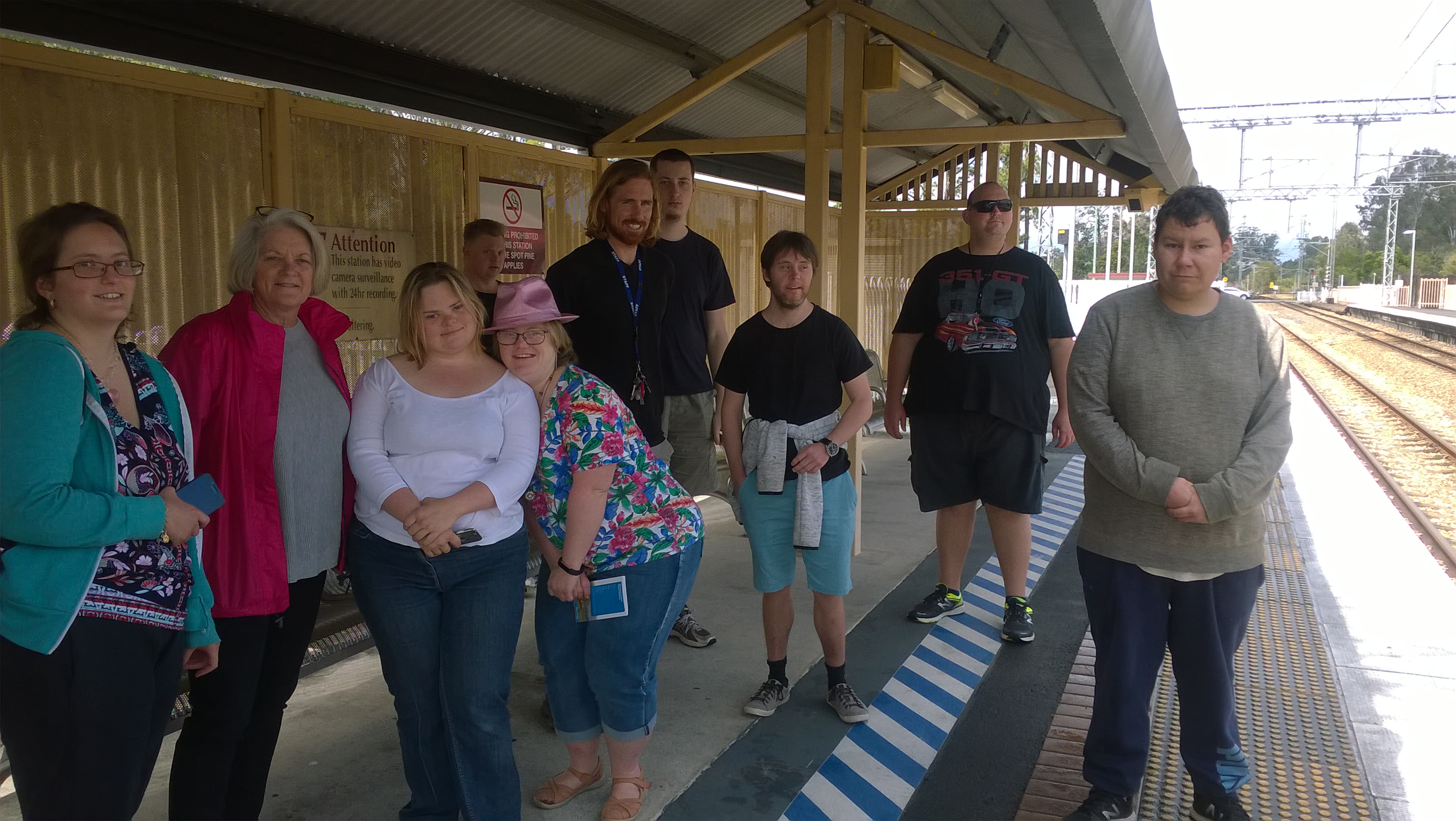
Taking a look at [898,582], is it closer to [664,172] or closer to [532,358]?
[664,172]

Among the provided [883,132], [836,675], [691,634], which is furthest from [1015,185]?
[836,675]

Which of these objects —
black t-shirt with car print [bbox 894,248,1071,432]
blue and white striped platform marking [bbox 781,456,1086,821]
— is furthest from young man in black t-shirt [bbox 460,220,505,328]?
blue and white striped platform marking [bbox 781,456,1086,821]

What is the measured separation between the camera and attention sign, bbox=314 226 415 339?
174 inches

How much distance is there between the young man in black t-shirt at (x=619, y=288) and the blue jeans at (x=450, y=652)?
1.03 meters

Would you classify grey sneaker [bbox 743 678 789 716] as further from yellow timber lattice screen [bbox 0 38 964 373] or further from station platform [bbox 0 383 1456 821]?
yellow timber lattice screen [bbox 0 38 964 373]

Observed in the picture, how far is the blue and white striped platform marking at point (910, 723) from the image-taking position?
300 centimetres

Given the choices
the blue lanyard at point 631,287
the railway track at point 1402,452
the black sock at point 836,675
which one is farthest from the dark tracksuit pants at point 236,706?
the railway track at point 1402,452

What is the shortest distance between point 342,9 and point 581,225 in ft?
6.85

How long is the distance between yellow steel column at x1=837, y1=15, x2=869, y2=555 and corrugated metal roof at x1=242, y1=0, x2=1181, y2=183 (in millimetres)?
621

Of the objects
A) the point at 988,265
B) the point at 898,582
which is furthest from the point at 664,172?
the point at 898,582

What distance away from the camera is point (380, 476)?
239 cm

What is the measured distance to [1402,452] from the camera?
419 inches

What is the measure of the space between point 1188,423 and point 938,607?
2147mm

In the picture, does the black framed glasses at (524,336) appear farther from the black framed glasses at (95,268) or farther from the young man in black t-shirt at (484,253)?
the young man in black t-shirt at (484,253)
